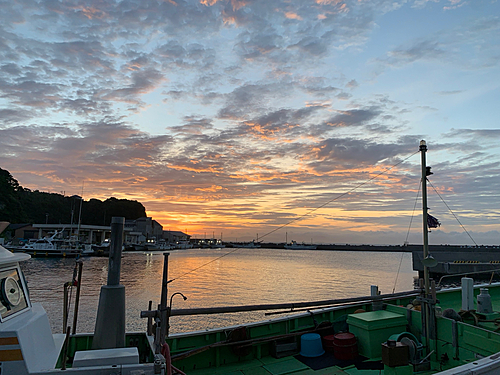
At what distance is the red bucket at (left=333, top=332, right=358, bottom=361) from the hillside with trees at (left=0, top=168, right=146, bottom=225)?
83.8 meters

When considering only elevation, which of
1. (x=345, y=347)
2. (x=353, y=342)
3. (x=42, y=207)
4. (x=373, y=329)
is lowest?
(x=345, y=347)

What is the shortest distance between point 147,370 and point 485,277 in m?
61.5

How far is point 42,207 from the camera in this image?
150625 mm

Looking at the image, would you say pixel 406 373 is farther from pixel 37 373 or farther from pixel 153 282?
pixel 153 282

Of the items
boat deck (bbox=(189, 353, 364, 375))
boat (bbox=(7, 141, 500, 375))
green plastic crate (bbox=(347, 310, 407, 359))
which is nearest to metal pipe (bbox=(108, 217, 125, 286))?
boat (bbox=(7, 141, 500, 375))

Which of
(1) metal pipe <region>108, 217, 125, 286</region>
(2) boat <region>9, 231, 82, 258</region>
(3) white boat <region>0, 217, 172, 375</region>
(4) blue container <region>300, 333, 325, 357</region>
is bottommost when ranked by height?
(2) boat <region>9, 231, 82, 258</region>

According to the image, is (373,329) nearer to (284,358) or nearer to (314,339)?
(314,339)

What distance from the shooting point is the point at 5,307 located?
491 cm

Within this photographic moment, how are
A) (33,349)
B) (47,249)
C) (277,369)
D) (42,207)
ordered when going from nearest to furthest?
(33,349)
(277,369)
(47,249)
(42,207)

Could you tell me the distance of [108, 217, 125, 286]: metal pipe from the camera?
6.86 meters

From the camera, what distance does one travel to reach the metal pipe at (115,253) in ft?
22.5

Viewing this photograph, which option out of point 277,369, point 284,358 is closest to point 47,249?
point 284,358

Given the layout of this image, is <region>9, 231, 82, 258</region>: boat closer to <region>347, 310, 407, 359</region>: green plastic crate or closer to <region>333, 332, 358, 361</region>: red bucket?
<region>333, 332, 358, 361</region>: red bucket

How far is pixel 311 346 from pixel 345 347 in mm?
940
